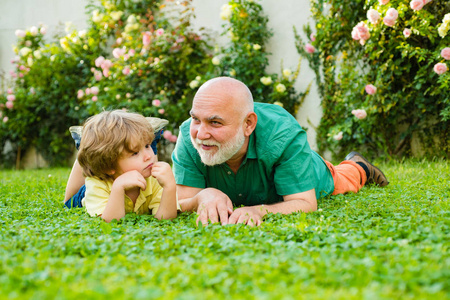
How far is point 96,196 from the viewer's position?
2971 millimetres

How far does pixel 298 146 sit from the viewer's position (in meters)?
3.02

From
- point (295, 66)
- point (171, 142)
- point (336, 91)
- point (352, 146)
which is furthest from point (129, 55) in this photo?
point (352, 146)

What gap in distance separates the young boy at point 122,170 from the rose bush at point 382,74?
332cm

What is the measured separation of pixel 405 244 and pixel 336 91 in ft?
14.8

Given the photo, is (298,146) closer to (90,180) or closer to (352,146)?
(90,180)

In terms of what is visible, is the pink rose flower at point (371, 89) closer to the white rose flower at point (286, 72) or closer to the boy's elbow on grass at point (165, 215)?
the white rose flower at point (286, 72)

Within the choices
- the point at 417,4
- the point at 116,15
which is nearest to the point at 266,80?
the point at 417,4

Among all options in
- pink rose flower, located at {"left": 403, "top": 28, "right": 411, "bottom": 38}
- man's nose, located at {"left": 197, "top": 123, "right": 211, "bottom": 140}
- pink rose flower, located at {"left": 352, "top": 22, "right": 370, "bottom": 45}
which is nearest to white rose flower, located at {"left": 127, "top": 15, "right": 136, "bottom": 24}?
pink rose flower, located at {"left": 352, "top": 22, "right": 370, "bottom": 45}

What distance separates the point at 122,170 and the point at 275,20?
4.56 m

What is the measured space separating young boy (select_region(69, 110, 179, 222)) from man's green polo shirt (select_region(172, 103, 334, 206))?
305 millimetres

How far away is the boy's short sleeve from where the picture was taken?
290 cm

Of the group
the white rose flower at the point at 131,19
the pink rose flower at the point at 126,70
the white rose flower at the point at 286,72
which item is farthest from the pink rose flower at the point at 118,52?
the white rose flower at the point at 286,72

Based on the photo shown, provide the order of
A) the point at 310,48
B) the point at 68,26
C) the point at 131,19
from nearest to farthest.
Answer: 1. the point at 310,48
2. the point at 131,19
3. the point at 68,26

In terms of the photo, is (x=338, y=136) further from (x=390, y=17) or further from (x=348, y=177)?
(x=348, y=177)
